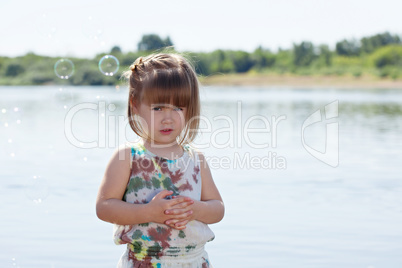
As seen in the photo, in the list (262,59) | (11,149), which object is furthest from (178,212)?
(262,59)

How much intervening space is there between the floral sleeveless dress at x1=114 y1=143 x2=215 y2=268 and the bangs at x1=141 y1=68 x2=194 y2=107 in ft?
0.62

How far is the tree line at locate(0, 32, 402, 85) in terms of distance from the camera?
48.1m

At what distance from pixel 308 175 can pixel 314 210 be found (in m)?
2.07

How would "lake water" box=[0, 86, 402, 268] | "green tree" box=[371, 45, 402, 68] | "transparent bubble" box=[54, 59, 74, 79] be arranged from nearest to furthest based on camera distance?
1. "lake water" box=[0, 86, 402, 268]
2. "transparent bubble" box=[54, 59, 74, 79]
3. "green tree" box=[371, 45, 402, 68]

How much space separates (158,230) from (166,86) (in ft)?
1.67

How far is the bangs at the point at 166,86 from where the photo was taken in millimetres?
2363

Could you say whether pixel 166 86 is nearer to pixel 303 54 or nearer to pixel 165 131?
pixel 165 131

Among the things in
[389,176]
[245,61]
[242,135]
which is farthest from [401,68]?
[389,176]

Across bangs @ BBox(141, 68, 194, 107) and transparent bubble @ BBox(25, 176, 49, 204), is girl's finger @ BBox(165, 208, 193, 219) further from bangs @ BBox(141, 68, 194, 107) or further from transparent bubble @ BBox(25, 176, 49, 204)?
transparent bubble @ BBox(25, 176, 49, 204)

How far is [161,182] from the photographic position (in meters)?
2.34

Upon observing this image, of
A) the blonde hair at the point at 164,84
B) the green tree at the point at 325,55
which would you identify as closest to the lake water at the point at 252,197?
the blonde hair at the point at 164,84

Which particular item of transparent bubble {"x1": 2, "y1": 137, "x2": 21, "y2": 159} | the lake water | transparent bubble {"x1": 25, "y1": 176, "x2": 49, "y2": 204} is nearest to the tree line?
transparent bubble {"x1": 2, "y1": 137, "x2": 21, "y2": 159}

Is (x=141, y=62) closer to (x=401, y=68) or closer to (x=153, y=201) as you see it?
(x=153, y=201)

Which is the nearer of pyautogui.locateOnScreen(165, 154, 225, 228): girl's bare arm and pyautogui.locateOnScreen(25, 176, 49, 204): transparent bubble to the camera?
pyautogui.locateOnScreen(165, 154, 225, 228): girl's bare arm
